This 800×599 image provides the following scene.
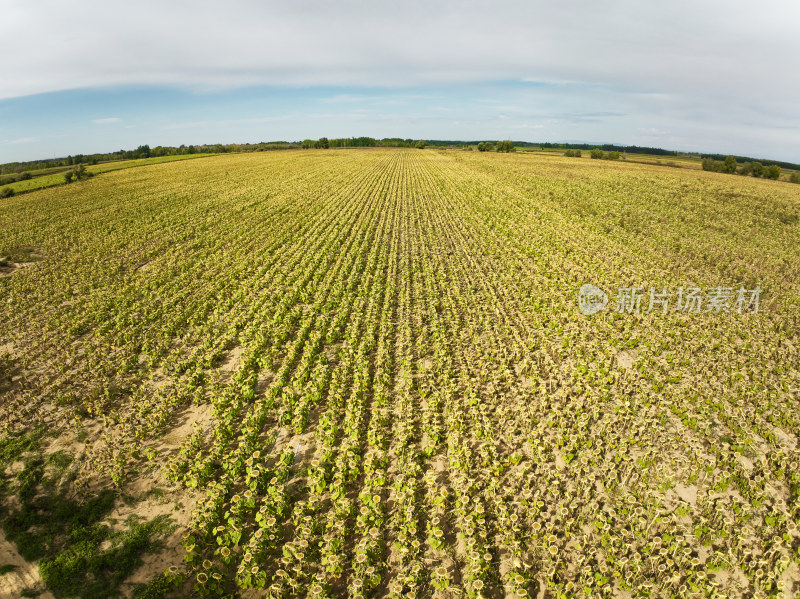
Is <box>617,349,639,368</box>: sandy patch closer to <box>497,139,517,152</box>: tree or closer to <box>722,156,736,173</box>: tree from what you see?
<box>722,156,736,173</box>: tree

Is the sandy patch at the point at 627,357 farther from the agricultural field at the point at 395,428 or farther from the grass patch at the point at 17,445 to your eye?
the grass patch at the point at 17,445

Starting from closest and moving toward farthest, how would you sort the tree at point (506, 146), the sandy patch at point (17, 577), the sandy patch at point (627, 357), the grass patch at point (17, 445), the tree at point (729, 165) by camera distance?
the sandy patch at point (17, 577) → the grass patch at point (17, 445) → the sandy patch at point (627, 357) → the tree at point (729, 165) → the tree at point (506, 146)

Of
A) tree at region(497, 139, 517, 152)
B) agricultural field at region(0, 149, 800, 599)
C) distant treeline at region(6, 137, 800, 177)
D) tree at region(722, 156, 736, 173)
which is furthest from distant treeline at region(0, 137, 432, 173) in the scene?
tree at region(722, 156, 736, 173)

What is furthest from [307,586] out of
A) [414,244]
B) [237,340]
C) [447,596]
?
[414,244]

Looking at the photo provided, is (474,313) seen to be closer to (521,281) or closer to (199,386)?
(521,281)

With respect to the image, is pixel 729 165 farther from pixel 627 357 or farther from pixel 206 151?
pixel 206 151

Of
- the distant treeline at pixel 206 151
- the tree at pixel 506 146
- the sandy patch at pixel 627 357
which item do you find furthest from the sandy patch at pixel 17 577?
the tree at pixel 506 146

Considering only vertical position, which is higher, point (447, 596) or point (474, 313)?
point (474, 313)

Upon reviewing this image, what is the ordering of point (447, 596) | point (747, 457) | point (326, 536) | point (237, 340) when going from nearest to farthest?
1. point (447, 596)
2. point (326, 536)
3. point (747, 457)
4. point (237, 340)
